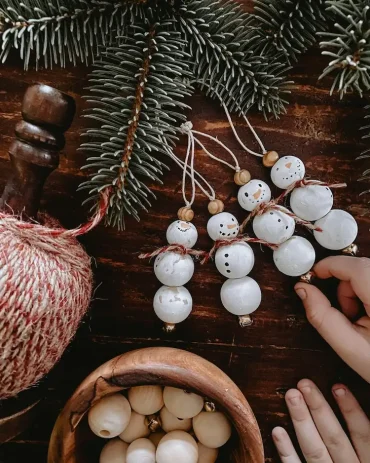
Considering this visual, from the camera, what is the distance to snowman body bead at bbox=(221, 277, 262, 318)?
25.1 inches

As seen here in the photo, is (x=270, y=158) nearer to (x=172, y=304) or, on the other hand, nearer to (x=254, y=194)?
(x=254, y=194)

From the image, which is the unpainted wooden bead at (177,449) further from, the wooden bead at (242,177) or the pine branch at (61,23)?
the pine branch at (61,23)

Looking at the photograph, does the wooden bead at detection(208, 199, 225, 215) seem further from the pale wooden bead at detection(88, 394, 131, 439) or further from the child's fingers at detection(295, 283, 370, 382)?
the pale wooden bead at detection(88, 394, 131, 439)

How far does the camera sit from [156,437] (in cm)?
67

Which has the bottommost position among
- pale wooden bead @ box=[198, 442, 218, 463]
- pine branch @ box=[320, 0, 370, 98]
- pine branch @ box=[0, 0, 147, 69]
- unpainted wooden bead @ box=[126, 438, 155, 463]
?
pale wooden bead @ box=[198, 442, 218, 463]

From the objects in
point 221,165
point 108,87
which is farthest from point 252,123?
point 108,87

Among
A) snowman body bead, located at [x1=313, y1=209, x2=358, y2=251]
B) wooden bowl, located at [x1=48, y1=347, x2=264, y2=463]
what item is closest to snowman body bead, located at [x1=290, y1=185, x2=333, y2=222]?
snowman body bead, located at [x1=313, y1=209, x2=358, y2=251]

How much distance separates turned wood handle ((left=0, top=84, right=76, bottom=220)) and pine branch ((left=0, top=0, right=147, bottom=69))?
7 cm

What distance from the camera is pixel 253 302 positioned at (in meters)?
0.64

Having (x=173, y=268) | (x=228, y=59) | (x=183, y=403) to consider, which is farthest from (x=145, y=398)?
(x=228, y=59)

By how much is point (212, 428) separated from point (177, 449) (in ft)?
0.16

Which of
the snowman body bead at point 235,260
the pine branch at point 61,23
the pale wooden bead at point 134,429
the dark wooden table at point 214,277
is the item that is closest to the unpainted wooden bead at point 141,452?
the pale wooden bead at point 134,429

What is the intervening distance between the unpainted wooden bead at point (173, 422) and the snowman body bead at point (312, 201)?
309 millimetres

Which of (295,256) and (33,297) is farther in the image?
(295,256)
